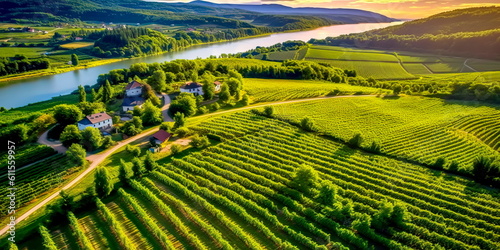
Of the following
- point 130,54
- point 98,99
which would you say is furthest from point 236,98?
point 130,54

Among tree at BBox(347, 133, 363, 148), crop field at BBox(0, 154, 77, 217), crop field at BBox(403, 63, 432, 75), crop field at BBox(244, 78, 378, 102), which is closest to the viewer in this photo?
crop field at BBox(0, 154, 77, 217)

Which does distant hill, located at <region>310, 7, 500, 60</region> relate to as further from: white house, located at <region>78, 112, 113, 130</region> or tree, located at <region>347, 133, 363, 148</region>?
white house, located at <region>78, 112, 113, 130</region>

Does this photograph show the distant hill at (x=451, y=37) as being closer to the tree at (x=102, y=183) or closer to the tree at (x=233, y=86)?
the tree at (x=233, y=86)

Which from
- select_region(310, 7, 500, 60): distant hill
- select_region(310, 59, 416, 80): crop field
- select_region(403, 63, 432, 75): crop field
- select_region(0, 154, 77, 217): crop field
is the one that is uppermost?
select_region(310, 7, 500, 60): distant hill

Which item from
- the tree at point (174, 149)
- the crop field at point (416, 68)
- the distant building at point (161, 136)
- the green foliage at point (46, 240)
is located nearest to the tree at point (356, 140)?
the tree at point (174, 149)

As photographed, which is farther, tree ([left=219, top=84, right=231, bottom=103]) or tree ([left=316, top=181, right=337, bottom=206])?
tree ([left=219, top=84, right=231, bottom=103])

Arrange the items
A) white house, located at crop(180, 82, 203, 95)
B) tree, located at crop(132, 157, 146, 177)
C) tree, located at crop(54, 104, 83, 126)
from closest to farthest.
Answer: tree, located at crop(132, 157, 146, 177), tree, located at crop(54, 104, 83, 126), white house, located at crop(180, 82, 203, 95)

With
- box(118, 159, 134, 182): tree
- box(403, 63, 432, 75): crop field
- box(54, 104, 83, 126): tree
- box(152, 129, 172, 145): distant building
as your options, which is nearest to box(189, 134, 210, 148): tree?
box(152, 129, 172, 145): distant building
